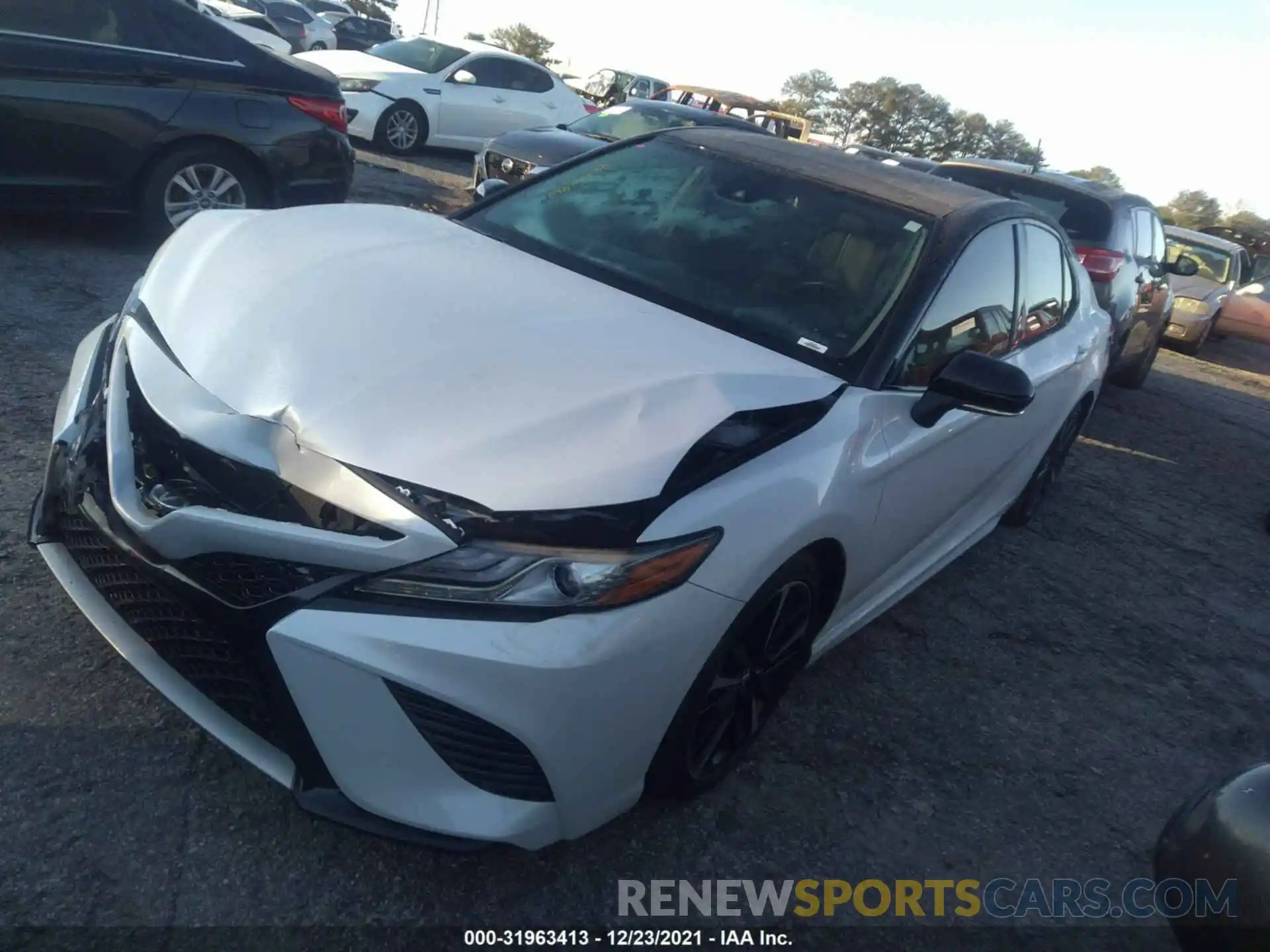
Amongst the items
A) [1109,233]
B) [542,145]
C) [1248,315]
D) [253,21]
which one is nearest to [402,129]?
[542,145]

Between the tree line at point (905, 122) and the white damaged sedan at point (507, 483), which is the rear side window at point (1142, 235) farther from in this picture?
the tree line at point (905, 122)

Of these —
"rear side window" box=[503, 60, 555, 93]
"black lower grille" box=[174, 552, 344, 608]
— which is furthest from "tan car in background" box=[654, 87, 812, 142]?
"black lower grille" box=[174, 552, 344, 608]

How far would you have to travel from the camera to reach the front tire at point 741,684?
2275 millimetres

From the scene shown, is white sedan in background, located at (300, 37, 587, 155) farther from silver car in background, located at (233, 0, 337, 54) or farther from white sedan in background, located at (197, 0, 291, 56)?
silver car in background, located at (233, 0, 337, 54)

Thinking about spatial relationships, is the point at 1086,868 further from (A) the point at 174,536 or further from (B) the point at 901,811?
(A) the point at 174,536

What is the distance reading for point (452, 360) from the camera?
229 cm

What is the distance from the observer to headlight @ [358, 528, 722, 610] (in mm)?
1894

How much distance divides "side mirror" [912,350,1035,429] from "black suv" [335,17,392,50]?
25976 mm

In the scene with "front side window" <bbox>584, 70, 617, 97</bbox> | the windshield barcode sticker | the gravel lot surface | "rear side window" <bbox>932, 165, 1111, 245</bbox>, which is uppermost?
"front side window" <bbox>584, 70, 617, 97</bbox>

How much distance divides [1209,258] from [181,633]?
Answer: 48.5 ft

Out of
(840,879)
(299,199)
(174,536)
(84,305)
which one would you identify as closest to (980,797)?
(840,879)

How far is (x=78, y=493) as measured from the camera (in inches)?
88.0

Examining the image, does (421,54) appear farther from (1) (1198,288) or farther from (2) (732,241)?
(2) (732,241)

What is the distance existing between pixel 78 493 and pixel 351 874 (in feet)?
3.33
